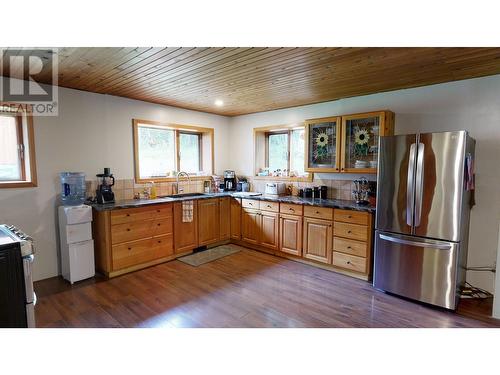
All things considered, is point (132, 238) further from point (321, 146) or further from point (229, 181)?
point (321, 146)

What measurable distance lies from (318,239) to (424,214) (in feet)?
4.28

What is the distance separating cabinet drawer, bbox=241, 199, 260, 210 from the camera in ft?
14.0

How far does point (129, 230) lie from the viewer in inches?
133

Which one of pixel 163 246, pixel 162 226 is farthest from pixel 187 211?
pixel 163 246

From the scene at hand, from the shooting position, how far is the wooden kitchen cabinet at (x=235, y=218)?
4.53 m

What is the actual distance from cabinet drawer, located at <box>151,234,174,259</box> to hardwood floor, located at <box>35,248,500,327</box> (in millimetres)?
264

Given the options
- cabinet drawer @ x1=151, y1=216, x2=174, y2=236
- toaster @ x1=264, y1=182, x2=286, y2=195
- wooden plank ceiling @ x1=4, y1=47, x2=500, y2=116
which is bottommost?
cabinet drawer @ x1=151, y1=216, x2=174, y2=236

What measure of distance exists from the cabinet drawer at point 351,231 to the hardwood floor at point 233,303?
0.52 meters

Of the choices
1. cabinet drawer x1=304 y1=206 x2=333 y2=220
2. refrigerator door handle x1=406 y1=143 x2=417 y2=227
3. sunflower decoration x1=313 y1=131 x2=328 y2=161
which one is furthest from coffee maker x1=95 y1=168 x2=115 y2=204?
refrigerator door handle x1=406 y1=143 x2=417 y2=227

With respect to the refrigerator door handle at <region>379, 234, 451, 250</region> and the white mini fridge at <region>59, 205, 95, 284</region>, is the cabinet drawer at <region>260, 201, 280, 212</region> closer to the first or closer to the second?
the refrigerator door handle at <region>379, 234, 451, 250</region>
